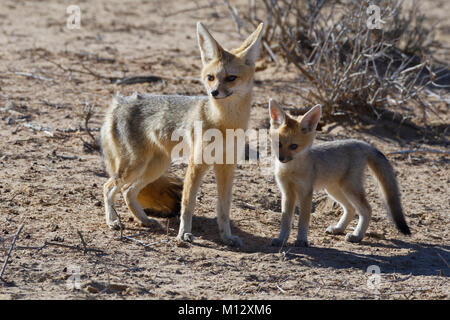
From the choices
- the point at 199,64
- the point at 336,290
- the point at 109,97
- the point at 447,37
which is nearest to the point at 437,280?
the point at 336,290

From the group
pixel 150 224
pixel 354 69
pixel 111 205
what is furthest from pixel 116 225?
pixel 354 69

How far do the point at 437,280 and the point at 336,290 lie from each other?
846mm

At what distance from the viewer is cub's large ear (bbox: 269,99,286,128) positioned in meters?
5.56

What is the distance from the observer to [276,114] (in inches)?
223

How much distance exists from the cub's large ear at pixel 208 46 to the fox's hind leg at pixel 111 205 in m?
1.37

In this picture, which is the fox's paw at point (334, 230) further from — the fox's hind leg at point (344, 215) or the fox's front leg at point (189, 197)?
the fox's front leg at point (189, 197)

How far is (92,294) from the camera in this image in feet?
14.7

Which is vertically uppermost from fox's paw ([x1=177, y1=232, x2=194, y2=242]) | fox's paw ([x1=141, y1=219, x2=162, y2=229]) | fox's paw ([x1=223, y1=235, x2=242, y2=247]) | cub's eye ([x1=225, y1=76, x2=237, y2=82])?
cub's eye ([x1=225, y1=76, x2=237, y2=82])

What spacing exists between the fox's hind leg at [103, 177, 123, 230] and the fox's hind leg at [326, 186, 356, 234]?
6.17 feet

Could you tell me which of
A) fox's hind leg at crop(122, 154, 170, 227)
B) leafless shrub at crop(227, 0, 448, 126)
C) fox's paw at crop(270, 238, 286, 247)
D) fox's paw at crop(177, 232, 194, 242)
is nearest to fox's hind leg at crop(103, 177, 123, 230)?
fox's hind leg at crop(122, 154, 170, 227)

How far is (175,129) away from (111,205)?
0.88 meters

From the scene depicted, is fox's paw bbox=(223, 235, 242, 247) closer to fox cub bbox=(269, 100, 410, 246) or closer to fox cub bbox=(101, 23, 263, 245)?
fox cub bbox=(101, 23, 263, 245)

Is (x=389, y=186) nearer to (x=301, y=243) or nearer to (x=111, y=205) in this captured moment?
(x=301, y=243)
